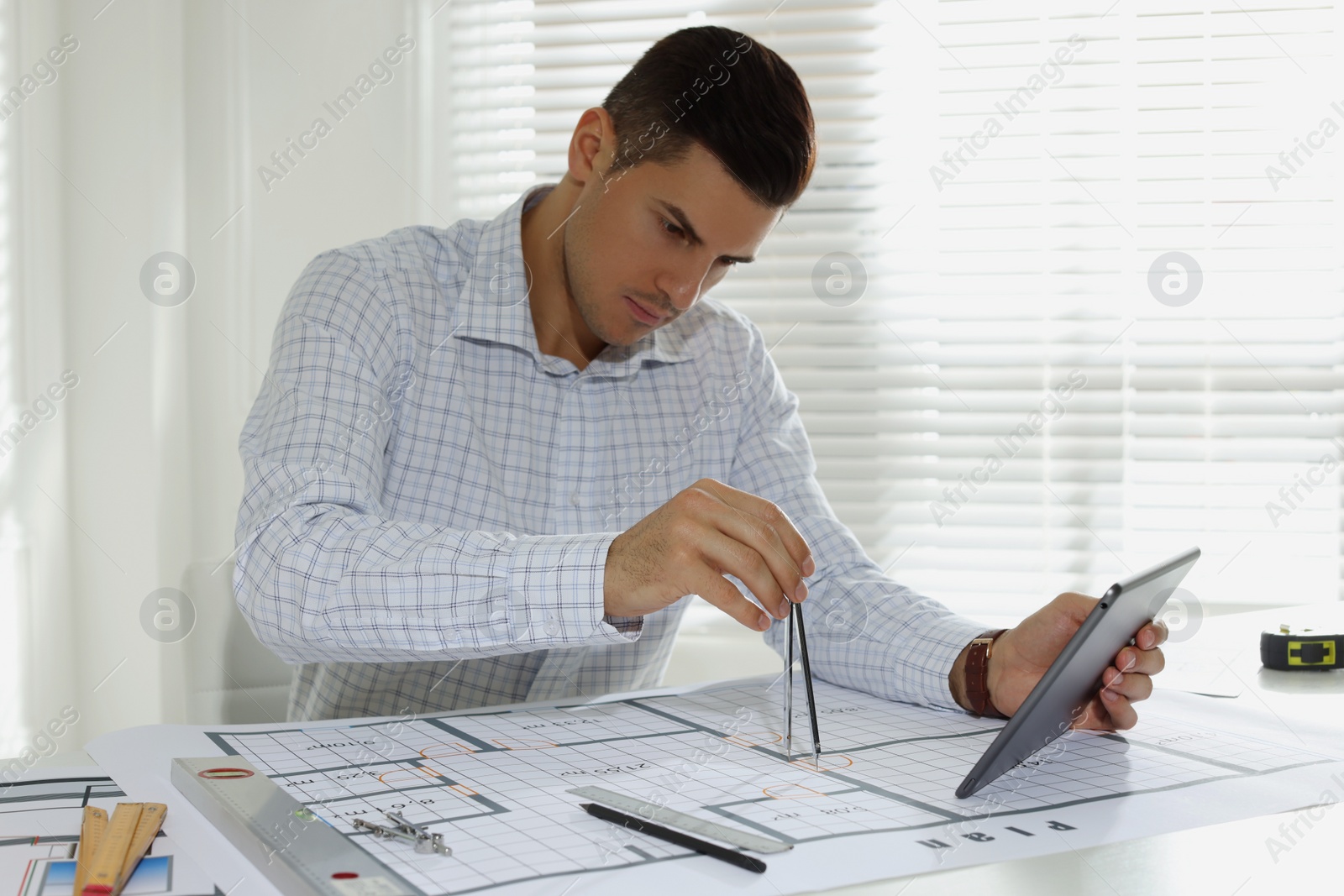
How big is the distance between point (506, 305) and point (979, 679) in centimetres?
71

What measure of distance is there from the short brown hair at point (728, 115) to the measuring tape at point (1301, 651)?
2.52ft

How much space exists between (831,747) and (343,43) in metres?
1.78

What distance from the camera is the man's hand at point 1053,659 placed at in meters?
0.95

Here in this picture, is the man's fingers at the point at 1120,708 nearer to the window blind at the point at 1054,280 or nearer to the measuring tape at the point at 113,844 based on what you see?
the measuring tape at the point at 113,844

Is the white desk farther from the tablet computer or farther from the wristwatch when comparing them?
the wristwatch

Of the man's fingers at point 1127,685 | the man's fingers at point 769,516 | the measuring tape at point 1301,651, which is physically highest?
the man's fingers at point 769,516

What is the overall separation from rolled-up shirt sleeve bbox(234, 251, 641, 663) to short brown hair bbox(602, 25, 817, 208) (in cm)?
43

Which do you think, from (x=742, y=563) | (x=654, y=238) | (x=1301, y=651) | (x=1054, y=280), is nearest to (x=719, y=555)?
(x=742, y=563)

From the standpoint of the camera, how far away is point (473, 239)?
4.63 ft

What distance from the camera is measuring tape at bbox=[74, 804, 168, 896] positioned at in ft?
1.89

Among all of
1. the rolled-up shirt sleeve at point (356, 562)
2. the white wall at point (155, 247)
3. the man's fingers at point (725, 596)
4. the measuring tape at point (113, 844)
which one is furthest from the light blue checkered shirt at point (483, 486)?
the white wall at point (155, 247)

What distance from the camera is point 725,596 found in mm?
873

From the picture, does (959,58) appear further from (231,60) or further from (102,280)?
(102,280)

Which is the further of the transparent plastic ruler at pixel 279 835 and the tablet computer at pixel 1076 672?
the tablet computer at pixel 1076 672
